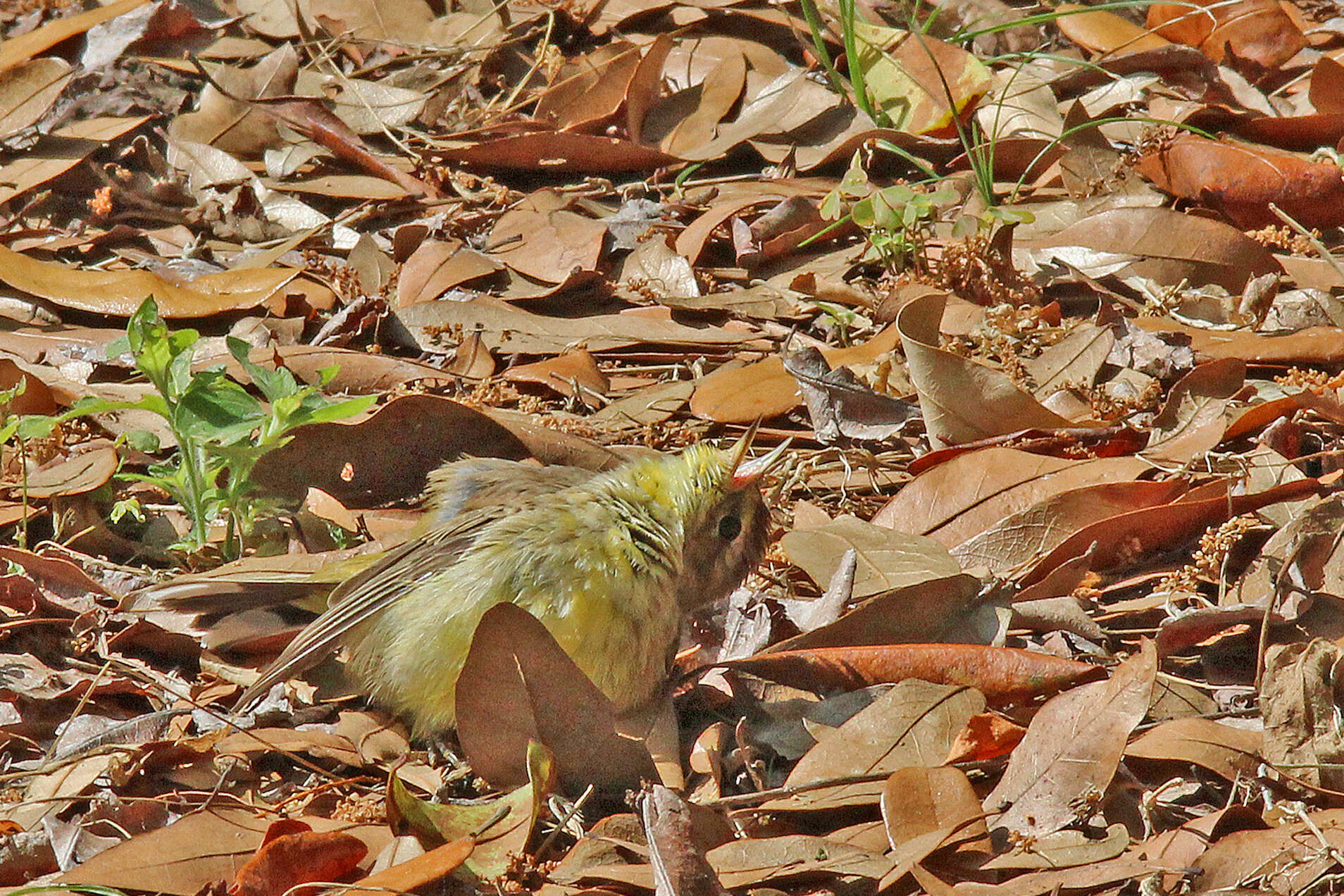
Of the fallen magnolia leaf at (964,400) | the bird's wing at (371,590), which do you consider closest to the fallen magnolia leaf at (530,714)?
the bird's wing at (371,590)

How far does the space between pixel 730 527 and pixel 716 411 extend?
0.83m

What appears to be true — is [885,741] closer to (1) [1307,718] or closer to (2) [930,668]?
(2) [930,668]

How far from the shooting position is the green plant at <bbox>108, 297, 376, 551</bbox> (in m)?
3.43

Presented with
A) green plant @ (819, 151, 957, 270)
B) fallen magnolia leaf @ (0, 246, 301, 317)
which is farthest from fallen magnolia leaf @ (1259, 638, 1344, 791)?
fallen magnolia leaf @ (0, 246, 301, 317)

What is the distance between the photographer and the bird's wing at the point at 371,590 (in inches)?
126

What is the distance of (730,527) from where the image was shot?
11.2 feet

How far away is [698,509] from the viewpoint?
3.35 metres

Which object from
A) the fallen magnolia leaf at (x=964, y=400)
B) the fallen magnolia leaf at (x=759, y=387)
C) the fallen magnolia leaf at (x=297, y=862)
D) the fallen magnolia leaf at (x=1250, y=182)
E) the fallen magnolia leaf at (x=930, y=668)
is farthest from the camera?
the fallen magnolia leaf at (x=1250, y=182)

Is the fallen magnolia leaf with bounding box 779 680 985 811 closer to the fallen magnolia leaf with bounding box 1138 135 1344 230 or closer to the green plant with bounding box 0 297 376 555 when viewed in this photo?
the green plant with bounding box 0 297 376 555

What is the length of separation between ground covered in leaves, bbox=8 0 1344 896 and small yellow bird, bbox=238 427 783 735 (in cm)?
16

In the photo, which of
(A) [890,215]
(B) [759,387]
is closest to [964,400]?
(B) [759,387]

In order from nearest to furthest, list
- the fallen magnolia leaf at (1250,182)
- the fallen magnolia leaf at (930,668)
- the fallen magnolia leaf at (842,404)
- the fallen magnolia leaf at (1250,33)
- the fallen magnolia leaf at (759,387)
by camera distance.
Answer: the fallen magnolia leaf at (930,668), the fallen magnolia leaf at (842,404), the fallen magnolia leaf at (759,387), the fallen magnolia leaf at (1250,182), the fallen magnolia leaf at (1250,33)

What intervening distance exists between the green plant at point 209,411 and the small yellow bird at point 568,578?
45 cm

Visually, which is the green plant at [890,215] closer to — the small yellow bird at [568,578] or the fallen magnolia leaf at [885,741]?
the small yellow bird at [568,578]
